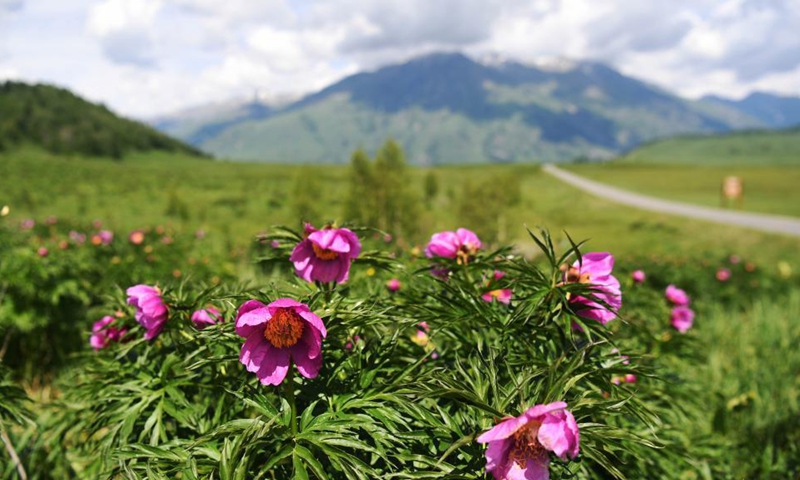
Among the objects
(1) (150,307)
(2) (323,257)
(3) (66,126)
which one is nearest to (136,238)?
(1) (150,307)

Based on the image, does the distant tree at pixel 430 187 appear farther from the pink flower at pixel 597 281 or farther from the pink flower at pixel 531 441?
the pink flower at pixel 531 441

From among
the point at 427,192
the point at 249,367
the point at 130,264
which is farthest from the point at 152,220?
the point at 249,367

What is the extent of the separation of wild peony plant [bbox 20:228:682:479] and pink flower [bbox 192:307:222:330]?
25 millimetres

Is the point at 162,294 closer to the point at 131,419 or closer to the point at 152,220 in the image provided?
the point at 131,419

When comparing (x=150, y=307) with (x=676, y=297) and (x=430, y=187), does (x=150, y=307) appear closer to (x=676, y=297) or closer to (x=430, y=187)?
(x=676, y=297)

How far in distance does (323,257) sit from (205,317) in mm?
446

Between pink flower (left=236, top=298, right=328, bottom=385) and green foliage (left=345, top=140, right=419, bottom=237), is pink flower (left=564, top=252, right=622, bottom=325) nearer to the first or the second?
pink flower (left=236, top=298, right=328, bottom=385)

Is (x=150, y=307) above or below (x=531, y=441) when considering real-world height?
above

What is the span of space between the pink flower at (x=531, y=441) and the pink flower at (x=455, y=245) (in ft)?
2.89

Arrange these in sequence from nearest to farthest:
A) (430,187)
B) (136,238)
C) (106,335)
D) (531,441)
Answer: (531,441), (106,335), (136,238), (430,187)

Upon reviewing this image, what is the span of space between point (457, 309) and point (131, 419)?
1.12m

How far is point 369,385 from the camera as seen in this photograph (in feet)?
4.42

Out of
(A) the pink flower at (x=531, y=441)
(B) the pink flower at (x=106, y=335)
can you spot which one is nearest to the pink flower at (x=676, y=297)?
(A) the pink flower at (x=531, y=441)

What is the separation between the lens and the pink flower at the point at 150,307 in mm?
1494
